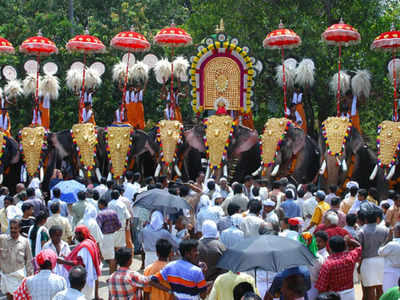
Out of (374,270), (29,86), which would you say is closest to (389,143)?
(374,270)

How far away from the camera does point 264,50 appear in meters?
19.0

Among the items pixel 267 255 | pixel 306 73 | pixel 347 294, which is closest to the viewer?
pixel 267 255

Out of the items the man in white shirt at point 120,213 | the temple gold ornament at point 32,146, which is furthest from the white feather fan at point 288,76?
the man in white shirt at point 120,213

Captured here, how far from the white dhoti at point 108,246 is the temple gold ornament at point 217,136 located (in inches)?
231

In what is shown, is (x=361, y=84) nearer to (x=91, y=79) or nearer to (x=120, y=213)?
(x=91, y=79)

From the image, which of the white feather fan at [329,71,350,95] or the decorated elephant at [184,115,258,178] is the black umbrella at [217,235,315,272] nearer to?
the decorated elephant at [184,115,258,178]

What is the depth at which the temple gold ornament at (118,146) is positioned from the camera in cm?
1627

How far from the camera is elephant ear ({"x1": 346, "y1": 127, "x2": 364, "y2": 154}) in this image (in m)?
15.3

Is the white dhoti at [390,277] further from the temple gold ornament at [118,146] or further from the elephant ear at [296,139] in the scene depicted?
the temple gold ornament at [118,146]

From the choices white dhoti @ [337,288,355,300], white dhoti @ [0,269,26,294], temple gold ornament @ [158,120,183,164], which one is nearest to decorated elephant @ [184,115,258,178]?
temple gold ornament @ [158,120,183,164]

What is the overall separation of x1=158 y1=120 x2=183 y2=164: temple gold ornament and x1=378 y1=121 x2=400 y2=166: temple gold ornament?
427 cm

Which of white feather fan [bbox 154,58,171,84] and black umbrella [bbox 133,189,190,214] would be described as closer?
black umbrella [bbox 133,189,190,214]

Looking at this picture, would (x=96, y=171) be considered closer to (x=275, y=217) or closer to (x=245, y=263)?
(x=275, y=217)

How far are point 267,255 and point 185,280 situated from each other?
0.73 metres
